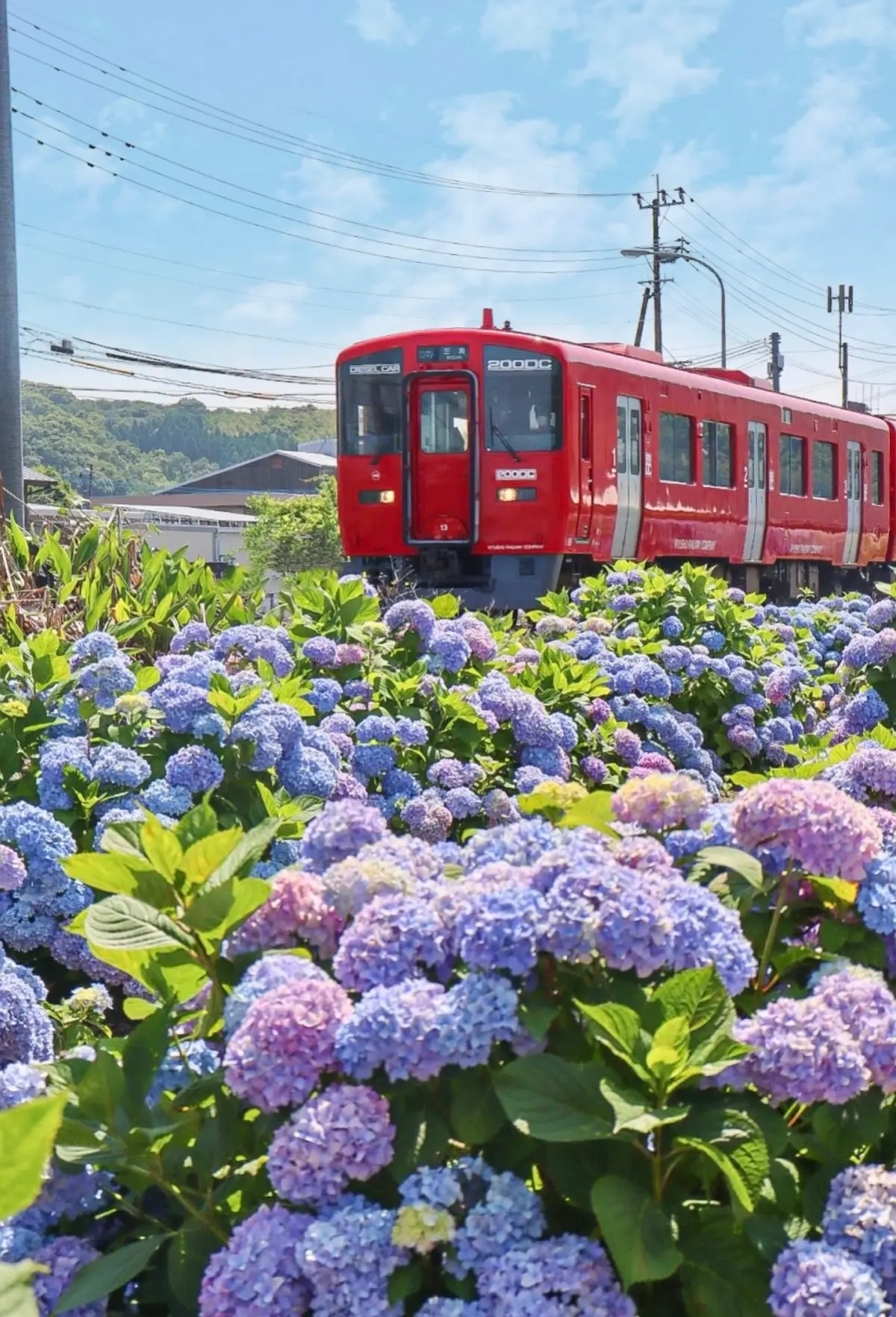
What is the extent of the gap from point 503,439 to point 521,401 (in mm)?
398

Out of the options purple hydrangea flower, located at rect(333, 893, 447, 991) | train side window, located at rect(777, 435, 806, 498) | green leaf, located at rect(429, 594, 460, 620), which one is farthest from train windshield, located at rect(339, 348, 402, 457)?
purple hydrangea flower, located at rect(333, 893, 447, 991)

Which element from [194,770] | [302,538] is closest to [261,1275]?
[194,770]

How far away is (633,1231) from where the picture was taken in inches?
59.1

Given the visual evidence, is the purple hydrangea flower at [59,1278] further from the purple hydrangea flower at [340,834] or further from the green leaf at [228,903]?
the purple hydrangea flower at [340,834]

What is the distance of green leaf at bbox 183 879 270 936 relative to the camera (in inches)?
70.4

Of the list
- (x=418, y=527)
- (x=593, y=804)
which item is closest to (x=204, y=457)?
(x=418, y=527)

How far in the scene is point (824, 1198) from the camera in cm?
167

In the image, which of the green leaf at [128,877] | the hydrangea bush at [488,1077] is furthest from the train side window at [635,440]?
the green leaf at [128,877]

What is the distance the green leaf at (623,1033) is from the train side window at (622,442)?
1320cm

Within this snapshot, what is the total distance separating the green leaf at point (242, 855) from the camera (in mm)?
1880

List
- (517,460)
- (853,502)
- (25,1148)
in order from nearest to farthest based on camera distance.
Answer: (25,1148)
(517,460)
(853,502)

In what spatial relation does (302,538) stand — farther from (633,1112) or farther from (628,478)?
(633,1112)

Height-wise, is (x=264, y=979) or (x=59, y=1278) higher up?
(x=264, y=979)

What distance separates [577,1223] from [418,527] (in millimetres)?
12841
